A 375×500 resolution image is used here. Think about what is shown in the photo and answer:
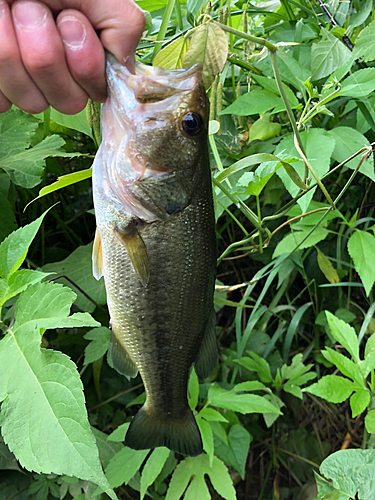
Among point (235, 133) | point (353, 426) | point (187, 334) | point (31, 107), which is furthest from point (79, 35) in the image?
point (353, 426)

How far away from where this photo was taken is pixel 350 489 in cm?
115

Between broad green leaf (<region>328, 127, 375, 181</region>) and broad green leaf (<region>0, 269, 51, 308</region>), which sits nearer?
broad green leaf (<region>0, 269, 51, 308</region>)

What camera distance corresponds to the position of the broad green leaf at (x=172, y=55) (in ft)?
2.97

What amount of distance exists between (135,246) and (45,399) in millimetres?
369

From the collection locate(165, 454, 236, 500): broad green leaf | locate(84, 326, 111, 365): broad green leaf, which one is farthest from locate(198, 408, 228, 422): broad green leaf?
locate(84, 326, 111, 365): broad green leaf

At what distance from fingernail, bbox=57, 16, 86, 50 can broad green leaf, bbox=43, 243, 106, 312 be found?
1.00 metres

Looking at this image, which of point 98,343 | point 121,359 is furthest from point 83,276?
point 121,359

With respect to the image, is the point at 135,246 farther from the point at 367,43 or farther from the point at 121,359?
the point at 367,43

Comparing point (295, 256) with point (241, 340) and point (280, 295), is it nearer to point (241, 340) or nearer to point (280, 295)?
point (280, 295)

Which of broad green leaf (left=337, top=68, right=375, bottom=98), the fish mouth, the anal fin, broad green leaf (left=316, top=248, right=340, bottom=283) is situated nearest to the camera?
the fish mouth

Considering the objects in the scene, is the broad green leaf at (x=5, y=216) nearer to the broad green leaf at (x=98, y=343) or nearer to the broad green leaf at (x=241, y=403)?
the broad green leaf at (x=98, y=343)

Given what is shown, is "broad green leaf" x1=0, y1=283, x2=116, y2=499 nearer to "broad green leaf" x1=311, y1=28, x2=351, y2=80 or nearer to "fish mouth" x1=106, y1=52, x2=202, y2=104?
"fish mouth" x1=106, y1=52, x2=202, y2=104

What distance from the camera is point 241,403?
145cm

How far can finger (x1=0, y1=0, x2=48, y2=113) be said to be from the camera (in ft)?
2.31
